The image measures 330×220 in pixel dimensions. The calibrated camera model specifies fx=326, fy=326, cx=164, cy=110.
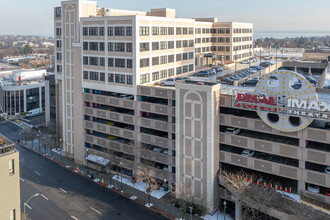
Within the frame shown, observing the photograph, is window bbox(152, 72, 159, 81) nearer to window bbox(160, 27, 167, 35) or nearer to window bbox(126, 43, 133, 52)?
window bbox(126, 43, 133, 52)

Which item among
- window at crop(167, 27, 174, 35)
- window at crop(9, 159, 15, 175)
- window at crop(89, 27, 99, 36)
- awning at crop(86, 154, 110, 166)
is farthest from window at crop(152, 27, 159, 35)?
window at crop(9, 159, 15, 175)

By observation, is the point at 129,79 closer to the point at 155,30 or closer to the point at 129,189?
the point at 155,30

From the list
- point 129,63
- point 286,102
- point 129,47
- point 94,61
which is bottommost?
point 286,102

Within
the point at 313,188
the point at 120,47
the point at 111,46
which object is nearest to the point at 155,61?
the point at 120,47

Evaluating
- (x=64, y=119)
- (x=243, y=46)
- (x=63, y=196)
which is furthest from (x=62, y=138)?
(x=243, y=46)

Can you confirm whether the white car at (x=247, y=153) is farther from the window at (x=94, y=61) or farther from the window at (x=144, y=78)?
the window at (x=94, y=61)

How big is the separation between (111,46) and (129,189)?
30212mm

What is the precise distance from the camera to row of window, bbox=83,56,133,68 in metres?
66.9

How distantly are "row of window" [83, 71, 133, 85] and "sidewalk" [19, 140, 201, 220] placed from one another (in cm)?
2064

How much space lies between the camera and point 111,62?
6981 cm

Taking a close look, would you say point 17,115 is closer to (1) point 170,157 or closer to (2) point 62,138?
(2) point 62,138

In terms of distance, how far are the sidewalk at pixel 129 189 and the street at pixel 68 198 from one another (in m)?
1.23

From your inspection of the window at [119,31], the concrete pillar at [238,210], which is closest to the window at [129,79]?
the window at [119,31]

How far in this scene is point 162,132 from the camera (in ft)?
225
